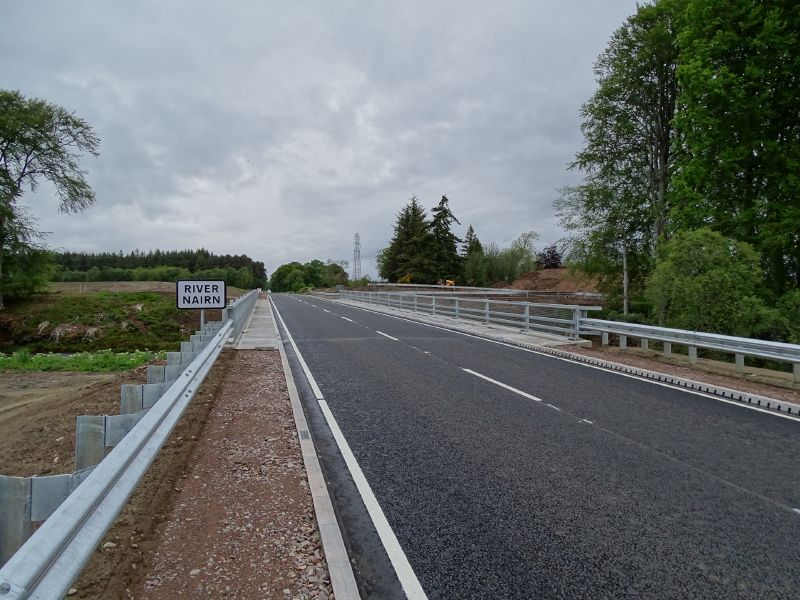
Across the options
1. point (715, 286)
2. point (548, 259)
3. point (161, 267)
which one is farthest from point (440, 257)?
point (161, 267)

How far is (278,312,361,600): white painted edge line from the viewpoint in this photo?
9.64ft

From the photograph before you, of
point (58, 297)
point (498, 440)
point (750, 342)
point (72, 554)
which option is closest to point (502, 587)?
point (72, 554)

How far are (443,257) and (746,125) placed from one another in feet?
163

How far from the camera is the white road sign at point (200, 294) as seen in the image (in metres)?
10.9

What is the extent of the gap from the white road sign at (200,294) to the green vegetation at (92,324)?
15352mm

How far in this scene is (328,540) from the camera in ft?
11.3

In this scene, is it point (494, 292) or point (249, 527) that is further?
point (494, 292)

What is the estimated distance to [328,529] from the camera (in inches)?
142

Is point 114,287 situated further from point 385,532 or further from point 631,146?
point 385,532

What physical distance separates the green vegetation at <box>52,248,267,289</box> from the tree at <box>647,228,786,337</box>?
106804mm

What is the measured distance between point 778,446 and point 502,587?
4847mm

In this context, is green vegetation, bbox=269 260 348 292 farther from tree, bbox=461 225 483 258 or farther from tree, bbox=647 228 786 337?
tree, bbox=647 228 786 337

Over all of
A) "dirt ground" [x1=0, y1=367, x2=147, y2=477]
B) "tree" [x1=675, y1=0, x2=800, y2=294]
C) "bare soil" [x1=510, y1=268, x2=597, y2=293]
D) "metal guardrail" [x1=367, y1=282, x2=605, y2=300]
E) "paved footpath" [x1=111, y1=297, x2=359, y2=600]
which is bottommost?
"dirt ground" [x1=0, y1=367, x2=147, y2=477]

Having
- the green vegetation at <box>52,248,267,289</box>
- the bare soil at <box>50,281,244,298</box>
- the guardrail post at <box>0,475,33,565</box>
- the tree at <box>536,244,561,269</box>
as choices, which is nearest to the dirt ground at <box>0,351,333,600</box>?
the guardrail post at <box>0,475,33,565</box>
